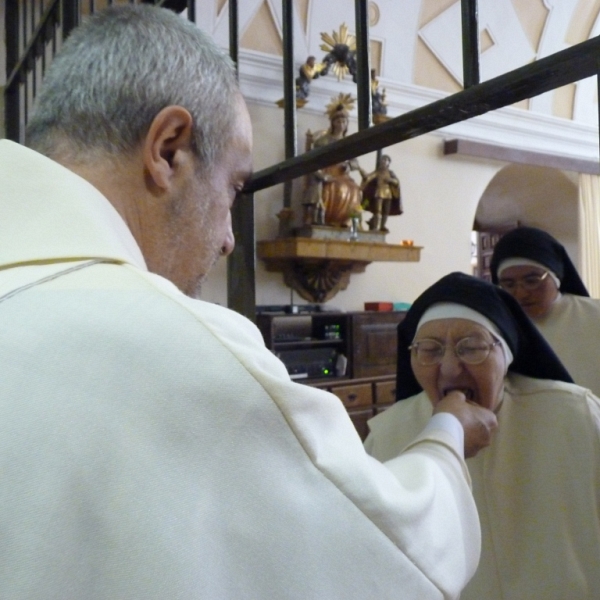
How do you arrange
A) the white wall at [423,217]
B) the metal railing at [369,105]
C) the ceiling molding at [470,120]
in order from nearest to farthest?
the metal railing at [369,105] → the ceiling molding at [470,120] → the white wall at [423,217]

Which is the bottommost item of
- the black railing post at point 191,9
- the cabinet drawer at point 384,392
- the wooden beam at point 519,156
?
the cabinet drawer at point 384,392

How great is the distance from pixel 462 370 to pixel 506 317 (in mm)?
175

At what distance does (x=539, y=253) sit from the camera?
74.5 inches

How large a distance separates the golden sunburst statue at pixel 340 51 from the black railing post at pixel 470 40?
3.81m

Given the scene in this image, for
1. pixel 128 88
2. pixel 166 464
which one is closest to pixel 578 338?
pixel 128 88

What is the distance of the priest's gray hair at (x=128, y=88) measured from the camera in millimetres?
827

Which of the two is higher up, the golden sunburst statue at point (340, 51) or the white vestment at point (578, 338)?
the golden sunburst statue at point (340, 51)

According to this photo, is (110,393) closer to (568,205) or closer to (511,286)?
(511,286)

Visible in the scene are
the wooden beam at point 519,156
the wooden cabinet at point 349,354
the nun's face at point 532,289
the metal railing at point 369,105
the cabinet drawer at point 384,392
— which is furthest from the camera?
the wooden beam at point 519,156

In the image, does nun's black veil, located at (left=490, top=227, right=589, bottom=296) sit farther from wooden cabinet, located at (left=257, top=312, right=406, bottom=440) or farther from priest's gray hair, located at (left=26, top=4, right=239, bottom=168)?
wooden cabinet, located at (left=257, top=312, right=406, bottom=440)

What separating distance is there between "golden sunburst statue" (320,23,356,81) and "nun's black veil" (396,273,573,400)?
3.17m

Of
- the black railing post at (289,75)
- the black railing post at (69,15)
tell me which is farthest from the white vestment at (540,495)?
the black railing post at (69,15)

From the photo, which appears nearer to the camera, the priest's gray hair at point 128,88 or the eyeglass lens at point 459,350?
the priest's gray hair at point 128,88

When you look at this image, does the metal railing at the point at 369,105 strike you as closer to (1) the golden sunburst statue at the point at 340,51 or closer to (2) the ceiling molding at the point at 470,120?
(1) the golden sunburst statue at the point at 340,51
